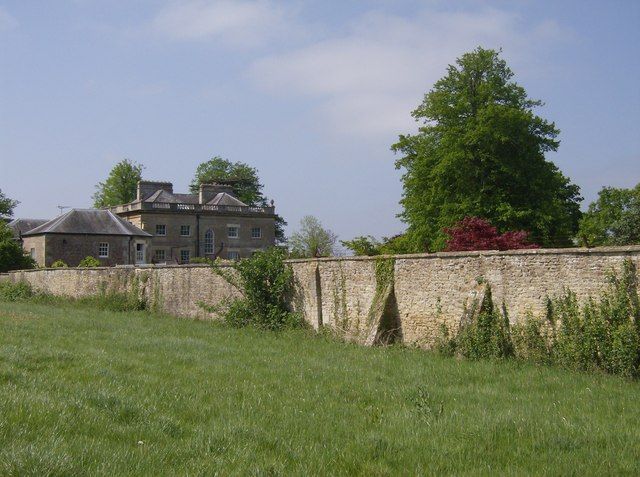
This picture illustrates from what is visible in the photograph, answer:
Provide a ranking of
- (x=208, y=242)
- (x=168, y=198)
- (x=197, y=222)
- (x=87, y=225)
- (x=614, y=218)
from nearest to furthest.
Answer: (x=614, y=218), (x=87, y=225), (x=197, y=222), (x=208, y=242), (x=168, y=198)

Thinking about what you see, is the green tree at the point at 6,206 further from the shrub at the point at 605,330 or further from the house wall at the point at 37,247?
the shrub at the point at 605,330

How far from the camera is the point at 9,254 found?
1815 inches

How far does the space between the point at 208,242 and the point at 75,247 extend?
59.8 ft

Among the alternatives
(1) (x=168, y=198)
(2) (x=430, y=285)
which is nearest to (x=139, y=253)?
(1) (x=168, y=198)

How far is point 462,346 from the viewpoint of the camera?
1407 cm

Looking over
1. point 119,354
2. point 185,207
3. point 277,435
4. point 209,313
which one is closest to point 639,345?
point 277,435

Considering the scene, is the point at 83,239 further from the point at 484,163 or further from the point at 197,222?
the point at 484,163

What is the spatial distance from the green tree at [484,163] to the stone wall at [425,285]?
696 inches

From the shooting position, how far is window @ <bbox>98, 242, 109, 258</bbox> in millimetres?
56000

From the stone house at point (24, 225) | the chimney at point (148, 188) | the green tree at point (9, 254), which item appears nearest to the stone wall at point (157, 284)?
the green tree at point (9, 254)

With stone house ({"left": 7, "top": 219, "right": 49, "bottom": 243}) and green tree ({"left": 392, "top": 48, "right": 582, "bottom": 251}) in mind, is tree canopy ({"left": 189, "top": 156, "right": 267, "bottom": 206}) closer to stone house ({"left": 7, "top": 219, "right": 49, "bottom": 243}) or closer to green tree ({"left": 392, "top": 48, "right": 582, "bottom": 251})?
stone house ({"left": 7, "top": 219, "right": 49, "bottom": 243})

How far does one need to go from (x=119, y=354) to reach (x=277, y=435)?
21.1 ft

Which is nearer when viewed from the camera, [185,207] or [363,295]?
[363,295]

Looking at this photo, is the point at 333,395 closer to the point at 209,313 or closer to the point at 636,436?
the point at 636,436
